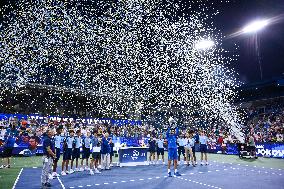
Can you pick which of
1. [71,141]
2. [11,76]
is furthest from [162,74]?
[71,141]

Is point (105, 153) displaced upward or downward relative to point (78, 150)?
downward

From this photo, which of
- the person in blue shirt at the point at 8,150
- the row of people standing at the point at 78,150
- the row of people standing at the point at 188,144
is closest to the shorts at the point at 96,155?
the row of people standing at the point at 78,150

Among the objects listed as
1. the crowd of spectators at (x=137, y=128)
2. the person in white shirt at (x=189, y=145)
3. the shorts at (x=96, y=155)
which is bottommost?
the shorts at (x=96, y=155)

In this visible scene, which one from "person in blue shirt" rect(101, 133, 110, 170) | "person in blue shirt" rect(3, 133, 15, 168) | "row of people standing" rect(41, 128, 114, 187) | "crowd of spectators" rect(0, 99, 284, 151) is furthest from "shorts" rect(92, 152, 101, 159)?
"person in blue shirt" rect(3, 133, 15, 168)

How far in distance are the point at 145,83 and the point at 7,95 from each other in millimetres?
21416

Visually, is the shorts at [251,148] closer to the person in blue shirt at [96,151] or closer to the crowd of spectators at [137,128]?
the crowd of spectators at [137,128]

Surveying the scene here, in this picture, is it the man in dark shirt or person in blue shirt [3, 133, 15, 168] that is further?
person in blue shirt [3, 133, 15, 168]

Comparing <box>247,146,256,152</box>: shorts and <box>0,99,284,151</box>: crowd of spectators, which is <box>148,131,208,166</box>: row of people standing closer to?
<box>0,99,284,151</box>: crowd of spectators

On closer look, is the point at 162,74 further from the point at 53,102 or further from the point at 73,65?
the point at 53,102

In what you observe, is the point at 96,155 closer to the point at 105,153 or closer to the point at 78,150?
the point at 105,153

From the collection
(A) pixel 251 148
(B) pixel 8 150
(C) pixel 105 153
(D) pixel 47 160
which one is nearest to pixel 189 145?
(C) pixel 105 153

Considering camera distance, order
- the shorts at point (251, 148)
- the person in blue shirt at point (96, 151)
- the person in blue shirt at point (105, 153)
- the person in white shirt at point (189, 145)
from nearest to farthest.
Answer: the person in blue shirt at point (96, 151) < the person in blue shirt at point (105, 153) < the person in white shirt at point (189, 145) < the shorts at point (251, 148)

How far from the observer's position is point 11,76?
29953mm

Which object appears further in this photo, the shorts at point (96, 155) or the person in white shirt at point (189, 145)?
the person in white shirt at point (189, 145)
